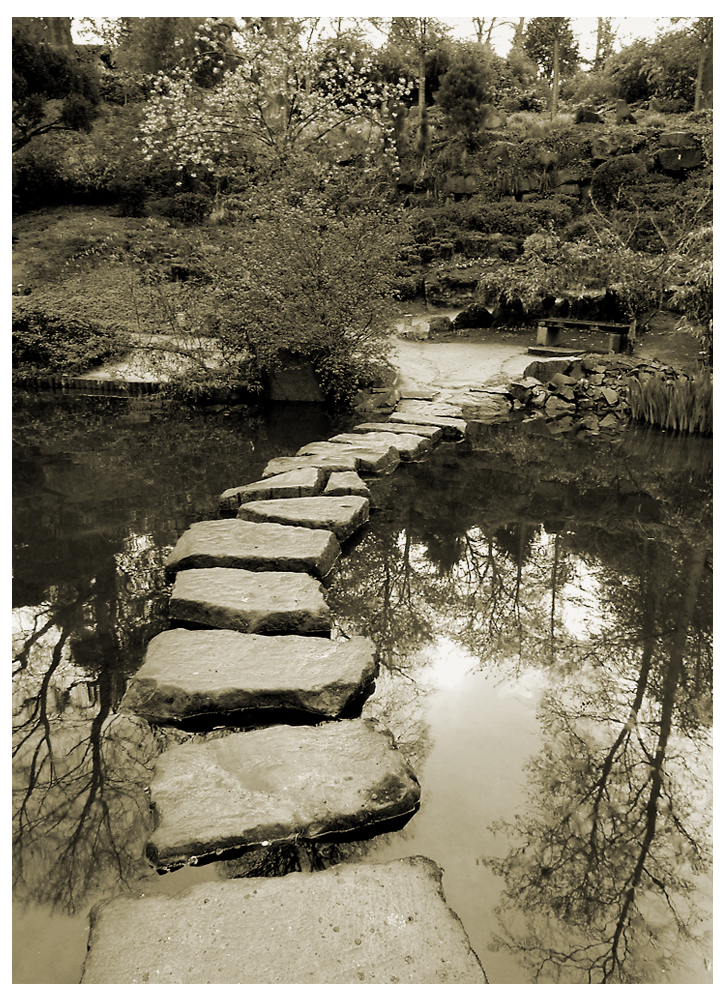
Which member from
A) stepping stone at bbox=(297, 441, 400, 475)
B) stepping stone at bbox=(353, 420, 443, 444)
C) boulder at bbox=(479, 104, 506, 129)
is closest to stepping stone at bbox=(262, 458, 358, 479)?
stepping stone at bbox=(297, 441, 400, 475)

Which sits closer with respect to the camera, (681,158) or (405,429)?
(405,429)

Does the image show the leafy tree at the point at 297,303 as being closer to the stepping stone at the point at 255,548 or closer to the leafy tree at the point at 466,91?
the stepping stone at the point at 255,548

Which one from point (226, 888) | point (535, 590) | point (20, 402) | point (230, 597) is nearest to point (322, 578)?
point (230, 597)

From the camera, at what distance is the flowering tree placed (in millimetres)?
13836

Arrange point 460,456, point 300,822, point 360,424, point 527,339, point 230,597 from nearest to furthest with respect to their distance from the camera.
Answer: point 300,822 → point 230,597 → point 460,456 → point 360,424 → point 527,339

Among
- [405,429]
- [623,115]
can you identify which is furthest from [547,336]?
[623,115]

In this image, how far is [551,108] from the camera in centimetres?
2028

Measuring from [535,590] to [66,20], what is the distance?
859 inches

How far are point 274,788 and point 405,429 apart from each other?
4.54 m

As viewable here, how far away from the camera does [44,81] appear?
13039mm

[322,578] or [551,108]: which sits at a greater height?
[551,108]

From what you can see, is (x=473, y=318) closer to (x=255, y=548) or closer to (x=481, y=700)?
(x=255, y=548)

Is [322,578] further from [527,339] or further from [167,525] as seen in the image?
[527,339]

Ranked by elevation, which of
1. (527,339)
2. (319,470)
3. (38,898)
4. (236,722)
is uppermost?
(527,339)
